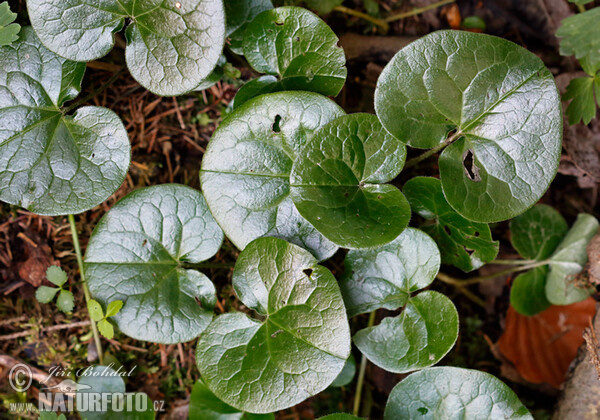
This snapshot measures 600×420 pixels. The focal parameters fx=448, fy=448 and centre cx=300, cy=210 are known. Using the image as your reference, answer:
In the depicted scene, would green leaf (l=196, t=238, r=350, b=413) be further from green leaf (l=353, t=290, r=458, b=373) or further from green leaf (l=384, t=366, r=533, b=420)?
green leaf (l=384, t=366, r=533, b=420)

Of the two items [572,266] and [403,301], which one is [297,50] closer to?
[403,301]

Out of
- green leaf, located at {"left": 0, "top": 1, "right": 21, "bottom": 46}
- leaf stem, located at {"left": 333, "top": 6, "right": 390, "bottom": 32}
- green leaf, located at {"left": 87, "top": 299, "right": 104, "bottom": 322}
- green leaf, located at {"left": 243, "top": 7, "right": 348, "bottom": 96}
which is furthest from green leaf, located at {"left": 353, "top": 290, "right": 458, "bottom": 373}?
green leaf, located at {"left": 0, "top": 1, "right": 21, "bottom": 46}

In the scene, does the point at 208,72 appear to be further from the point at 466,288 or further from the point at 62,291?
the point at 466,288

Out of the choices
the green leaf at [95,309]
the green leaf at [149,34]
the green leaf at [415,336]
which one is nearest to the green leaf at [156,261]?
the green leaf at [95,309]

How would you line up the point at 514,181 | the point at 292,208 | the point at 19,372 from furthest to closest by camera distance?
the point at 19,372 → the point at 292,208 → the point at 514,181

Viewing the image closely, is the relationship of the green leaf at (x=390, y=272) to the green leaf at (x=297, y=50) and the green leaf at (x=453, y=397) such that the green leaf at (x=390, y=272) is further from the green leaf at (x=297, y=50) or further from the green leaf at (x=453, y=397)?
the green leaf at (x=297, y=50)

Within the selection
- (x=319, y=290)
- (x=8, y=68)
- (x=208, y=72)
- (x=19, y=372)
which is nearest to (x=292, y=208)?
(x=319, y=290)

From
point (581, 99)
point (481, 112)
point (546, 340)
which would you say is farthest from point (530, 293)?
point (481, 112)
